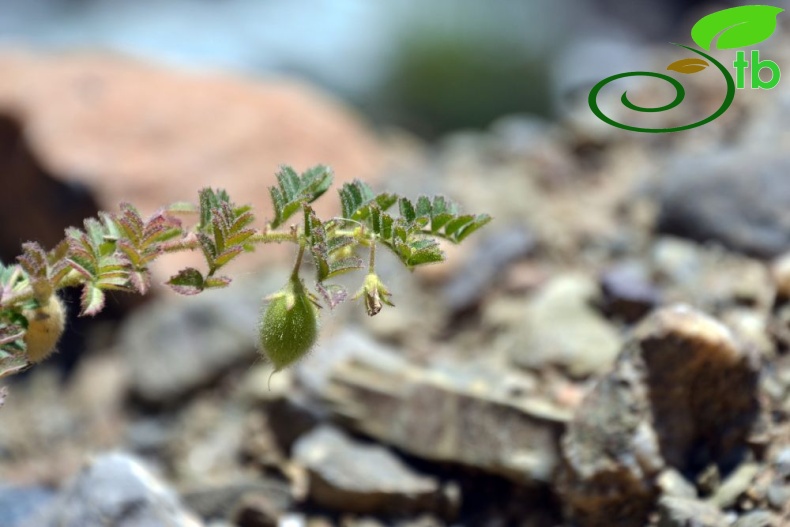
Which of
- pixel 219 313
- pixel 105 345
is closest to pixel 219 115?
pixel 105 345

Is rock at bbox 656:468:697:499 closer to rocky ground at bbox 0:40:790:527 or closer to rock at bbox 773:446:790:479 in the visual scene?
rocky ground at bbox 0:40:790:527

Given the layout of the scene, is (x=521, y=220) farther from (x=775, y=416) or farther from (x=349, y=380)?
(x=775, y=416)

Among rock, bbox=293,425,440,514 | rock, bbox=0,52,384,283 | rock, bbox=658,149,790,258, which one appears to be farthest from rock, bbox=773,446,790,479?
rock, bbox=0,52,384,283

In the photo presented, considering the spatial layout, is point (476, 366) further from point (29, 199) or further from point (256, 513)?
point (29, 199)

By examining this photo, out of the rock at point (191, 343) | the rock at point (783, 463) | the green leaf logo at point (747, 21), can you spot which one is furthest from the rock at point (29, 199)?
the rock at point (783, 463)

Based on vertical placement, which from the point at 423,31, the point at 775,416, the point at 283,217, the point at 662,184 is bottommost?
the point at 775,416

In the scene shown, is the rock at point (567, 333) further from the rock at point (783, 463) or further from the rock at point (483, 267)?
the rock at point (783, 463)
